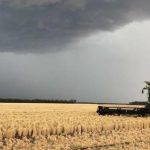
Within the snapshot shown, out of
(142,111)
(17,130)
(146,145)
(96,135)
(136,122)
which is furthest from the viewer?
(142,111)

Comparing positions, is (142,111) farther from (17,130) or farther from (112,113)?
(17,130)

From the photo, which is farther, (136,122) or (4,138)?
(136,122)

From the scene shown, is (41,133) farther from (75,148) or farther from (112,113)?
(112,113)

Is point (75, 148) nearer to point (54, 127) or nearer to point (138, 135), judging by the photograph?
point (54, 127)

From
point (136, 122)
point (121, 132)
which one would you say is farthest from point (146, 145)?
point (136, 122)

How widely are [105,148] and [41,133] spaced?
4.90 meters

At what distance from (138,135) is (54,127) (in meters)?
4.83

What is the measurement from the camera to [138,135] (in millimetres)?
25281

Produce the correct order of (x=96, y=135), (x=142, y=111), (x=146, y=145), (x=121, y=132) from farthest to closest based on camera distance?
(x=142, y=111)
(x=121, y=132)
(x=96, y=135)
(x=146, y=145)

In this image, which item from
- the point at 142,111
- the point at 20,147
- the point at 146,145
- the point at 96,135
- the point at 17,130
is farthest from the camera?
the point at 142,111

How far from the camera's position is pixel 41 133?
23438 mm

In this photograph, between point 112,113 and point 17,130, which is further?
point 112,113

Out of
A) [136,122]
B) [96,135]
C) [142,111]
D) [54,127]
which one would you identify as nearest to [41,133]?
[54,127]

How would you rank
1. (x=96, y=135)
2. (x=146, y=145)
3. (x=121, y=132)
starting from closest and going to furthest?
(x=146, y=145)
(x=96, y=135)
(x=121, y=132)
